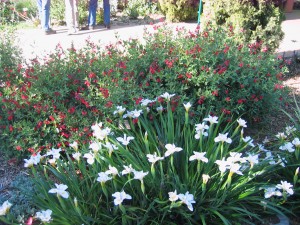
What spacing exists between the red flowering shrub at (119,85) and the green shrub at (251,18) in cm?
154

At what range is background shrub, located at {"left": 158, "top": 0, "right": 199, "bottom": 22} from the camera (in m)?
10.1

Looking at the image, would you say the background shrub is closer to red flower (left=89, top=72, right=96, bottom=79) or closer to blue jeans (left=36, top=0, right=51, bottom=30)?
blue jeans (left=36, top=0, right=51, bottom=30)

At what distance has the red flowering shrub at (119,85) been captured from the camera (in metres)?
3.38

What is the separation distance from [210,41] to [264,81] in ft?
2.27

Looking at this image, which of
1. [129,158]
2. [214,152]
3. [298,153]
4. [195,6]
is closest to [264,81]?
[298,153]

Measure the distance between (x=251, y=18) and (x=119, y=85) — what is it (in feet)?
9.71

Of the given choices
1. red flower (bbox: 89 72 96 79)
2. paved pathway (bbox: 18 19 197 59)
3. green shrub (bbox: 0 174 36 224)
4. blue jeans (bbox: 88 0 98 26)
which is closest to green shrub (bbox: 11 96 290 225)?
green shrub (bbox: 0 174 36 224)

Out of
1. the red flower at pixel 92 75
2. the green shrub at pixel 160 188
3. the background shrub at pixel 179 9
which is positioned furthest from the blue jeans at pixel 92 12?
the green shrub at pixel 160 188

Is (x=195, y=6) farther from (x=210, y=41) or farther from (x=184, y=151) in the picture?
(x=184, y=151)

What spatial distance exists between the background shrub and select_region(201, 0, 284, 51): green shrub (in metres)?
4.38

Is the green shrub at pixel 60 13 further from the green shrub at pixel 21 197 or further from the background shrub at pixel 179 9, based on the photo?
the green shrub at pixel 21 197

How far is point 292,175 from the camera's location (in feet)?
9.24

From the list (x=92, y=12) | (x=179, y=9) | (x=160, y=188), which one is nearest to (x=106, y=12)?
(x=92, y=12)

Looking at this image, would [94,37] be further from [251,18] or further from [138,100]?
[138,100]
